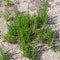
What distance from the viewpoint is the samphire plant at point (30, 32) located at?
4.08 m

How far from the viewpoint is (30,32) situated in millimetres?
4398

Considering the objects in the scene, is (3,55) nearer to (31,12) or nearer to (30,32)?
(30,32)

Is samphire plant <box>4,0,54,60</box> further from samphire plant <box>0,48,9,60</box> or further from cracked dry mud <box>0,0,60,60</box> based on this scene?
samphire plant <box>0,48,9,60</box>

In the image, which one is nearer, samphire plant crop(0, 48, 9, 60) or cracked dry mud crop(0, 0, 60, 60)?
samphire plant crop(0, 48, 9, 60)

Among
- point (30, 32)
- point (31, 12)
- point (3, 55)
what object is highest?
point (31, 12)

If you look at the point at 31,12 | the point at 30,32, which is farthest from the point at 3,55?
the point at 31,12

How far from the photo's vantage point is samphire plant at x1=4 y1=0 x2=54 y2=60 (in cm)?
408

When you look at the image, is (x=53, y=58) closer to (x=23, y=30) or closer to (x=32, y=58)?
(x=32, y=58)

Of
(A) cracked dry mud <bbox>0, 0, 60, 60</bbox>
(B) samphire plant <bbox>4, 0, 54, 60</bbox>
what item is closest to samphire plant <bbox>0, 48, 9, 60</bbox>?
(A) cracked dry mud <bbox>0, 0, 60, 60</bbox>

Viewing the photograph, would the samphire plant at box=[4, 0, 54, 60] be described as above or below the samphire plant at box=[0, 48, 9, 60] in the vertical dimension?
above

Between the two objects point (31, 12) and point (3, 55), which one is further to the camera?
point (31, 12)

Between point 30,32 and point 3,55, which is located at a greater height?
point 30,32

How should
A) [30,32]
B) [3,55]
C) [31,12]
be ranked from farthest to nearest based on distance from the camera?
[31,12] → [30,32] → [3,55]

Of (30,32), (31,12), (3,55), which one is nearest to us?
(3,55)
